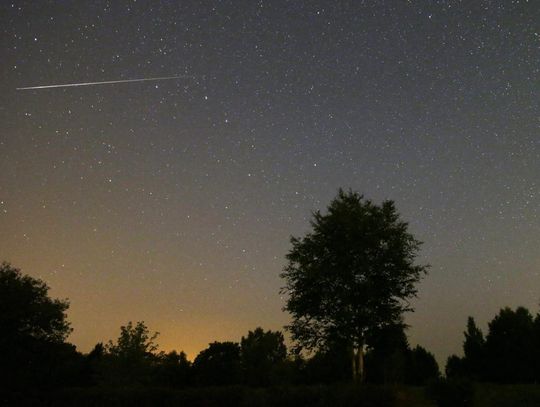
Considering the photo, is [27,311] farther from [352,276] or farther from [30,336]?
[352,276]

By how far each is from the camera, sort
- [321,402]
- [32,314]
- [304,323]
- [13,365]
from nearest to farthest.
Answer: [321,402], [304,323], [13,365], [32,314]

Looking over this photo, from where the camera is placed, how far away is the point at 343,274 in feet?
85.7

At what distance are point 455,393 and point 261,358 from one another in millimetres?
43248

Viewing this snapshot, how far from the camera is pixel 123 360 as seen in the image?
40.4m

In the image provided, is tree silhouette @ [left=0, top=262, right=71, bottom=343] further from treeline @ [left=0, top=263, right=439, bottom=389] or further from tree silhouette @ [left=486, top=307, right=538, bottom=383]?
tree silhouette @ [left=486, top=307, right=538, bottom=383]

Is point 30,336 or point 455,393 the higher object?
point 30,336

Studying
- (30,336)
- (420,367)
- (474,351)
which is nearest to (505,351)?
Result: (474,351)

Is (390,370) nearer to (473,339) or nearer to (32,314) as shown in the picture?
(473,339)

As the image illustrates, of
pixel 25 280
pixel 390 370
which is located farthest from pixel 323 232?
pixel 25 280

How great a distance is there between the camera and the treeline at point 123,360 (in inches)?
1217

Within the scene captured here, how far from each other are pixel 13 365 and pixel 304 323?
68.0ft

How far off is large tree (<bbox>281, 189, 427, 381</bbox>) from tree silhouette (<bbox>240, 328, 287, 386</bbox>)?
24790mm

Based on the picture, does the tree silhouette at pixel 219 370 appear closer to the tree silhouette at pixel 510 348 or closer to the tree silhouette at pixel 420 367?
the tree silhouette at pixel 420 367

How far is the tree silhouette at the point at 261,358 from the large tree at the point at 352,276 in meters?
24.8
